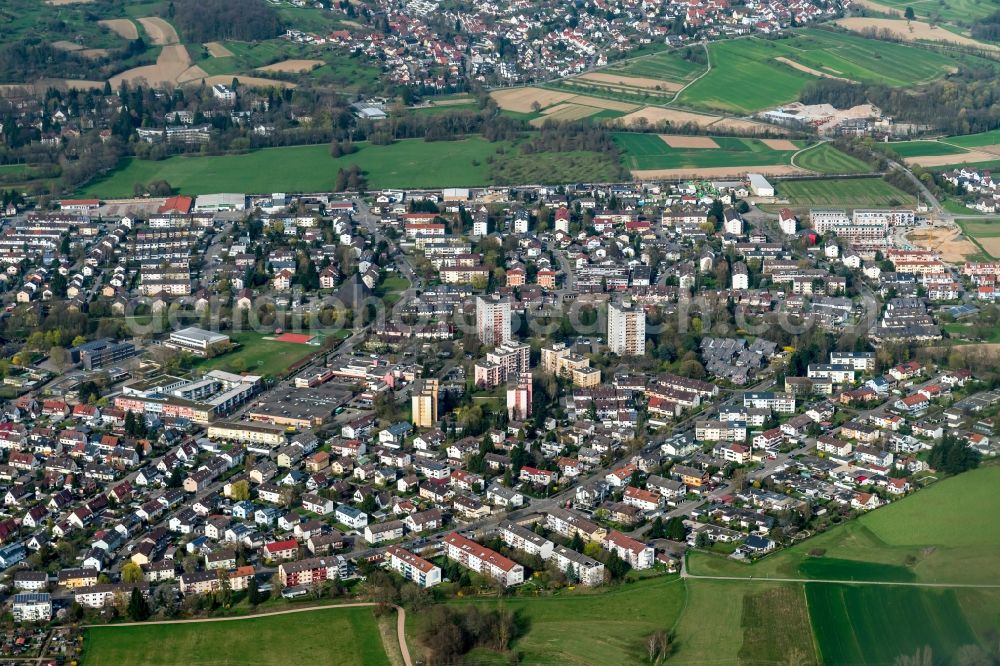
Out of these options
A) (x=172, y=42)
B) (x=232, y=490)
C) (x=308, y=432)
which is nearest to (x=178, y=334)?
(x=308, y=432)

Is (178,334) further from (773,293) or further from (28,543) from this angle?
(773,293)

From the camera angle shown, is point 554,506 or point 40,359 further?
point 40,359

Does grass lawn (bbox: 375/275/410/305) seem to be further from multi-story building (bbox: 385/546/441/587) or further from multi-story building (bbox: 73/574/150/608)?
multi-story building (bbox: 73/574/150/608)

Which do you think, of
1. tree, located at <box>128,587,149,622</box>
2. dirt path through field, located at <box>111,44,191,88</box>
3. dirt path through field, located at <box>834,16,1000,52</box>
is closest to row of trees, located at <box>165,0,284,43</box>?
dirt path through field, located at <box>111,44,191,88</box>

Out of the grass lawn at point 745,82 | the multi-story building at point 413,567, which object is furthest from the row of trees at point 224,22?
the multi-story building at point 413,567

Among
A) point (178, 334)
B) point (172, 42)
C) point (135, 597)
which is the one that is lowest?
point (135, 597)

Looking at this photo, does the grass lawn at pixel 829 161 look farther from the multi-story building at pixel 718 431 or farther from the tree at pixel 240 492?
the tree at pixel 240 492

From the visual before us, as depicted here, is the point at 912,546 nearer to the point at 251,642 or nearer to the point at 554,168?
the point at 251,642

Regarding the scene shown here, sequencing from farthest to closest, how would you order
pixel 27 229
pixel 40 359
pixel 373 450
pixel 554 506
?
pixel 27 229
pixel 40 359
pixel 373 450
pixel 554 506
